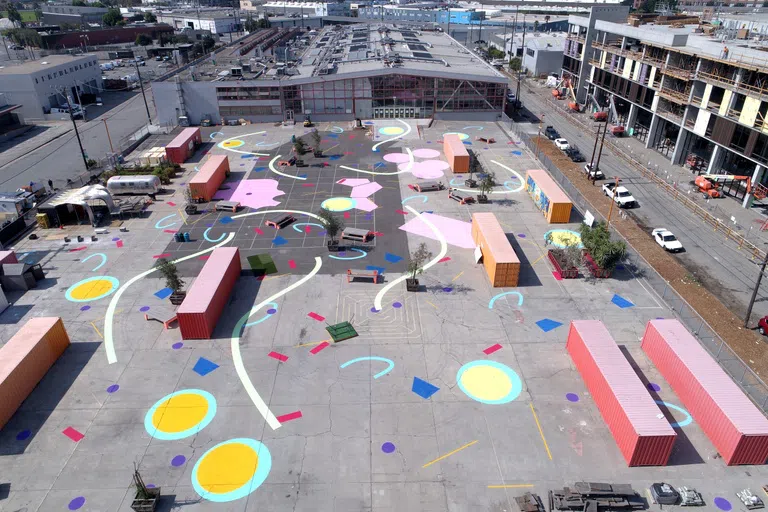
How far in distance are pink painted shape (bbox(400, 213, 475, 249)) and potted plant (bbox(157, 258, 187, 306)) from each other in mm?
21106

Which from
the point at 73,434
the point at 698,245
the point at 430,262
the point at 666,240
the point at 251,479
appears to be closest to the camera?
the point at 251,479

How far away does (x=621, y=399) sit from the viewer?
24844mm

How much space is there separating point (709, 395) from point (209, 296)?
3083 centimetres

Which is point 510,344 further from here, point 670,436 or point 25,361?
point 25,361

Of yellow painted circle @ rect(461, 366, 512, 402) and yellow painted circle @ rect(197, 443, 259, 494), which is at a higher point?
yellow painted circle @ rect(461, 366, 512, 402)

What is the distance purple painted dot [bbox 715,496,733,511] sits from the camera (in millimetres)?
22094

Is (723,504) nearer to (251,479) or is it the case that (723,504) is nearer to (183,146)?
(251,479)

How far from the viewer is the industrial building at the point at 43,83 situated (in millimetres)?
84312

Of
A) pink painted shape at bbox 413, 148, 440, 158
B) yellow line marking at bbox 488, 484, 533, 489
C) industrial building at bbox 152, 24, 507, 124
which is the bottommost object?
yellow line marking at bbox 488, 484, 533, 489

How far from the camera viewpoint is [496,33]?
16612cm

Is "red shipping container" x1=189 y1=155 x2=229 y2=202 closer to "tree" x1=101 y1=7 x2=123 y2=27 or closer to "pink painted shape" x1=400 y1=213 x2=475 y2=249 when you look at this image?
"pink painted shape" x1=400 y1=213 x2=475 y2=249

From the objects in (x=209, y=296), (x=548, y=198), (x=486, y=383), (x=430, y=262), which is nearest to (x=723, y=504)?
(x=486, y=383)

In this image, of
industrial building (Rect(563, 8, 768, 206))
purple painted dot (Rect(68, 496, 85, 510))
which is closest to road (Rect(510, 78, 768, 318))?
industrial building (Rect(563, 8, 768, 206))

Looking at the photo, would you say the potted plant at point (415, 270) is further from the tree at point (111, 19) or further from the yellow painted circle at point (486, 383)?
the tree at point (111, 19)
